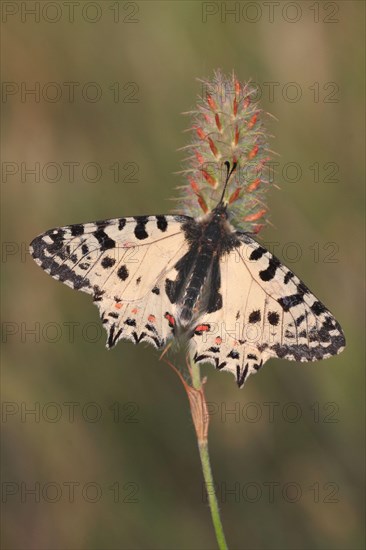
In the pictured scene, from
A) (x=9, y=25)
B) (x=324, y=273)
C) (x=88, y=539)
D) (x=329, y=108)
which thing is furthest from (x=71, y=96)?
(x=88, y=539)

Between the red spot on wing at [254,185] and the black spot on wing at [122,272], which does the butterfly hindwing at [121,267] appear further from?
the red spot on wing at [254,185]

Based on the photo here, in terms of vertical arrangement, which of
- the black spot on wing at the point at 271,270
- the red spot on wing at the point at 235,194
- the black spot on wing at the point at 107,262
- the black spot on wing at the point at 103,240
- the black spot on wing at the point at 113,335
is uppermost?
the red spot on wing at the point at 235,194

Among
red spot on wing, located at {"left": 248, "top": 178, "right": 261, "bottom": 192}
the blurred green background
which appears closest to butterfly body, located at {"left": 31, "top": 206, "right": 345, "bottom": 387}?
red spot on wing, located at {"left": 248, "top": 178, "right": 261, "bottom": 192}

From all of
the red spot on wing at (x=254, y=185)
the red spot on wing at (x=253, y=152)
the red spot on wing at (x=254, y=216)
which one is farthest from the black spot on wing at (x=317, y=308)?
the red spot on wing at (x=253, y=152)

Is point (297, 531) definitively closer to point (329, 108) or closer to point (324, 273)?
point (324, 273)

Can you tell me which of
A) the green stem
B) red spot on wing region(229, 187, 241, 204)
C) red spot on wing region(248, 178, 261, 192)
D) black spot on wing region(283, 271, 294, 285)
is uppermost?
red spot on wing region(248, 178, 261, 192)

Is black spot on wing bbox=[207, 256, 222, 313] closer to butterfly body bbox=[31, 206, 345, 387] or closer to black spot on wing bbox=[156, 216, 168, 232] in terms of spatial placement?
butterfly body bbox=[31, 206, 345, 387]

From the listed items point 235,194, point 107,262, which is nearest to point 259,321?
point 235,194
